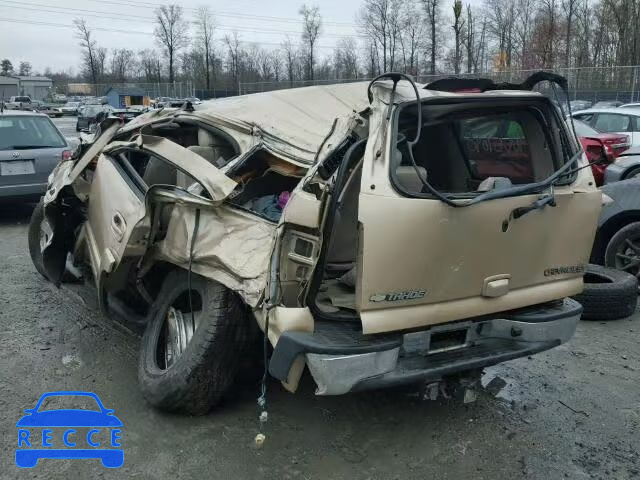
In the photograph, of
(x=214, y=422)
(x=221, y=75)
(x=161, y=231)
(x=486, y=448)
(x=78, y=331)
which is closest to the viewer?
(x=486, y=448)

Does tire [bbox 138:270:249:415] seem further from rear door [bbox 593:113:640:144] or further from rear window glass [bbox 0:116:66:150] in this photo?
rear door [bbox 593:113:640:144]

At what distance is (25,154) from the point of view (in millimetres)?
8492

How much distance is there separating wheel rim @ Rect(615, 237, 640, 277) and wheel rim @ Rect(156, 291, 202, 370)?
14.0ft

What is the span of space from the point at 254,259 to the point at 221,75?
74.2 m

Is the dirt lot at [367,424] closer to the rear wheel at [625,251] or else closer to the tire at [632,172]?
the rear wheel at [625,251]

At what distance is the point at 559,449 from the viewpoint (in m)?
3.21

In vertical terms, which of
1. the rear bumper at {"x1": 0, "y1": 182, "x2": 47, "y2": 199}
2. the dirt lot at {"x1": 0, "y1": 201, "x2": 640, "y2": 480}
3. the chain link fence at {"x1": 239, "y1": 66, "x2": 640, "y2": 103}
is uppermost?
the chain link fence at {"x1": 239, "y1": 66, "x2": 640, "y2": 103}

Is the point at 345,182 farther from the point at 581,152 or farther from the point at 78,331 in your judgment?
the point at 78,331

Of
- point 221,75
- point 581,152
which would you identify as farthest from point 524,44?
point 581,152

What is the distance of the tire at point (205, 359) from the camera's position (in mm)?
3195

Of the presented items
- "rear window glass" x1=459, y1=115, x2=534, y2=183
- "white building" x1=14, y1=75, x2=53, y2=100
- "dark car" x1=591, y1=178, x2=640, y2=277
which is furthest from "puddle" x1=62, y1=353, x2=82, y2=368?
"white building" x1=14, y1=75, x2=53, y2=100

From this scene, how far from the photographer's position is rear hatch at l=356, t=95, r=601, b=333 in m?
2.72

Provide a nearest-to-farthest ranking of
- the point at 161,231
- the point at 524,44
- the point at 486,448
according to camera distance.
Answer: the point at 486,448
the point at 161,231
the point at 524,44

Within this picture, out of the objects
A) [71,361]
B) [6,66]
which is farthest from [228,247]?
[6,66]
